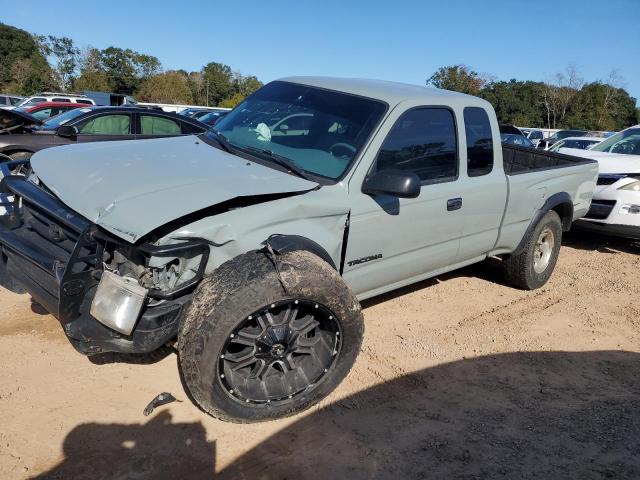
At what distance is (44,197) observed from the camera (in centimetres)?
310

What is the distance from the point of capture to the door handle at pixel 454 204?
400cm

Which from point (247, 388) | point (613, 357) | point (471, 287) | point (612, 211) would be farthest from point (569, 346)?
point (612, 211)

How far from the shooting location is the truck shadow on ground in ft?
8.68

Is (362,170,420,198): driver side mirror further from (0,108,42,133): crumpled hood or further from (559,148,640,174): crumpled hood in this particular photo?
(0,108,42,133): crumpled hood

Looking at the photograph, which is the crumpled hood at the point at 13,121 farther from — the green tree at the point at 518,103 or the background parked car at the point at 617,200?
the green tree at the point at 518,103

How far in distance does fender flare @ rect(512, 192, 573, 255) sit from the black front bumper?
11.6 ft

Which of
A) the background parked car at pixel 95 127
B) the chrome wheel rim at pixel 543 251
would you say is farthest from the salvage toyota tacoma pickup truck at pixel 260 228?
the background parked car at pixel 95 127

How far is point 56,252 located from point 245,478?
164 centimetres

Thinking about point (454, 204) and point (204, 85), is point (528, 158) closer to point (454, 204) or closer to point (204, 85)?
point (454, 204)

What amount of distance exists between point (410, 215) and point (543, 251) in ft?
8.32

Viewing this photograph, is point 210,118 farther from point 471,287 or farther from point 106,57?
point 106,57

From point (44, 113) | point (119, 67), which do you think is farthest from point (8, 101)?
point (119, 67)

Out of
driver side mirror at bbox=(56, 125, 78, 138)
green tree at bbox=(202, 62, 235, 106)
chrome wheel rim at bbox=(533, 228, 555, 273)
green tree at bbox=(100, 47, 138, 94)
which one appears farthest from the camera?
green tree at bbox=(202, 62, 235, 106)

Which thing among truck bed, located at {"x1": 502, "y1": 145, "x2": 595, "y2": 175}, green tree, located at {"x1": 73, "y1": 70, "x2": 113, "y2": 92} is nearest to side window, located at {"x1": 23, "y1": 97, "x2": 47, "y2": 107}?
truck bed, located at {"x1": 502, "y1": 145, "x2": 595, "y2": 175}
